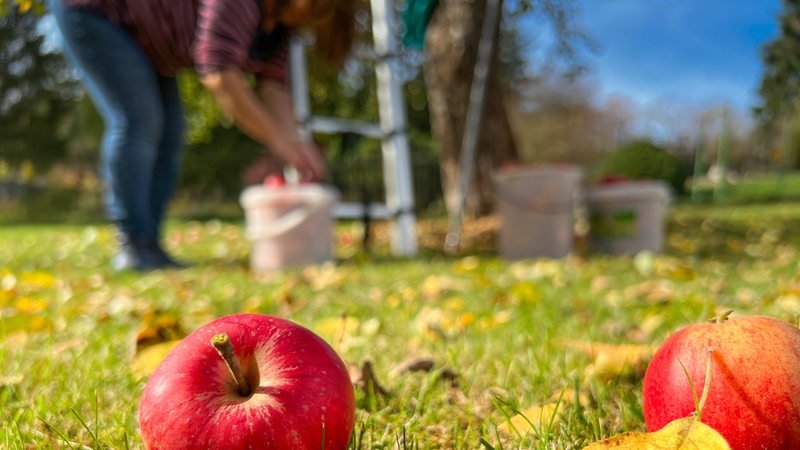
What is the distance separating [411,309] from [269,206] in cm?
156

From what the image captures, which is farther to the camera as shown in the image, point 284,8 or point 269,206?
point 269,206

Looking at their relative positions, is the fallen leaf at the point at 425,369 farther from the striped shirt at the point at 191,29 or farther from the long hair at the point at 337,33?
the long hair at the point at 337,33

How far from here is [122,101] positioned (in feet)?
8.66

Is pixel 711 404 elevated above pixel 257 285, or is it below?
above

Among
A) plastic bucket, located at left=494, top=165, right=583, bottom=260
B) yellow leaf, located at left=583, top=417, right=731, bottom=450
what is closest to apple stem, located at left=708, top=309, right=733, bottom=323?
yellow leaf, located at left=583, top=417, right=731, bottom=450

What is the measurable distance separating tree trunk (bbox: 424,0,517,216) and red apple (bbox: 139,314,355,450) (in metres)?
4.33

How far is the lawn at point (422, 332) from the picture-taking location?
0.90m

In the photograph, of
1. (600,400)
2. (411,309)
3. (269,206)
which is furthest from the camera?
(269,206)

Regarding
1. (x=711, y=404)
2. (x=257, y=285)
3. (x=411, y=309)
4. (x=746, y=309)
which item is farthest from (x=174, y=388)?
(x=257, y=285)

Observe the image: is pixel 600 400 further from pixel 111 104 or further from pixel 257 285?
pixel 111 104

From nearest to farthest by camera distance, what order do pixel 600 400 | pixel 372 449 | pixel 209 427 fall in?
pixel 209 427
pixel 372 449
pixel 600 400

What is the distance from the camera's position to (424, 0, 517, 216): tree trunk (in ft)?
15.7

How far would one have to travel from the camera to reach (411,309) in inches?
74.4

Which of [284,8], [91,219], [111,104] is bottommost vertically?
[91,219]
